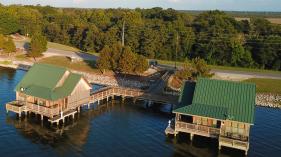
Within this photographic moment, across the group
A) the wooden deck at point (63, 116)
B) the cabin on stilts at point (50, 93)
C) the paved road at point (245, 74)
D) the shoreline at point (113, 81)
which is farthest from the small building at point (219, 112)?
the paved road at point (245, 74)

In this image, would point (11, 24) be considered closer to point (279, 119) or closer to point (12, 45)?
point (12, 45)

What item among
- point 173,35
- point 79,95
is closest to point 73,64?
point 79,95

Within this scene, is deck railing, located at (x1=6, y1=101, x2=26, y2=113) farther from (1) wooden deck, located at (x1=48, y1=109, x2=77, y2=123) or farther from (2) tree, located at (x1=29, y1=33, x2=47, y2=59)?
(2) tree, located at (x1=29, y1=33, x2=47, y2=59)

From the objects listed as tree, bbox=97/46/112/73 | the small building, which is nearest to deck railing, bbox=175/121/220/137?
the small building

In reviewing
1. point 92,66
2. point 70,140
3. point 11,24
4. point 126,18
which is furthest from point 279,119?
point 11,24

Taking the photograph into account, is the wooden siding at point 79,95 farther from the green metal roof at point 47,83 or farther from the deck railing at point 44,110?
the deck railing at point 44,110

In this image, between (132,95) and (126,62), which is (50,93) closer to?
(132,95)
